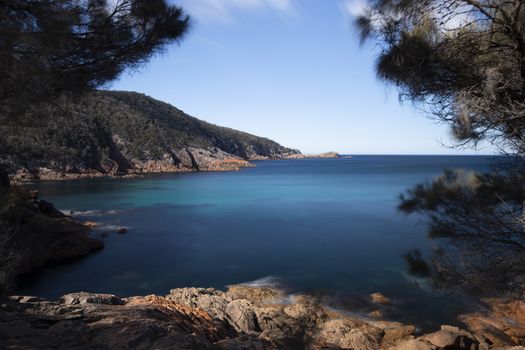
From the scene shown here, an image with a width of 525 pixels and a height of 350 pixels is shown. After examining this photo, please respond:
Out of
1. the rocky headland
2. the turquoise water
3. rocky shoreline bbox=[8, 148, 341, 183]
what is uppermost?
rocky shoreline bbox=[8, 148, 341, 183]

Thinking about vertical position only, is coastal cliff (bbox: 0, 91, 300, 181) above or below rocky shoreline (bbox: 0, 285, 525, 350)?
above

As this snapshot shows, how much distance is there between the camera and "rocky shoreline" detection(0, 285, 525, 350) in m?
5.52

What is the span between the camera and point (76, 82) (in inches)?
268

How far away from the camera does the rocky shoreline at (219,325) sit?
552 cm

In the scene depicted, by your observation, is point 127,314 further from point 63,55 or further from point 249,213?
point 249,213

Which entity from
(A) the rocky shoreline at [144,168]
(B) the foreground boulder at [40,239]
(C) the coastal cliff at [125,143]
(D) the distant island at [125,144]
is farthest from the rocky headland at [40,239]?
(A) the rocky shoreline at [144,168]

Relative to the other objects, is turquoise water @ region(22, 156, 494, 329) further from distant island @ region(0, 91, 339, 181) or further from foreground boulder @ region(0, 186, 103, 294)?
distant island @ region(0, 91, 339, 181)

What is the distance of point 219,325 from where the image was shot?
9.13 metres

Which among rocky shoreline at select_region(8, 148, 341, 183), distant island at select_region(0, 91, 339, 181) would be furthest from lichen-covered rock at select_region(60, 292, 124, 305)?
rocky shoreline at select_region(8, 148, 341, 183)

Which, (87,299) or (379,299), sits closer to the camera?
(87,299)

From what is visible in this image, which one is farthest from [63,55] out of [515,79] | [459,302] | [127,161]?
[127,161]

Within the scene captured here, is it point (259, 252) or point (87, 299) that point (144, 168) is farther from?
point (87, 299)

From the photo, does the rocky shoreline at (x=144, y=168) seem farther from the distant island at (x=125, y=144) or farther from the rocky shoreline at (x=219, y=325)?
the rocky shoreline at (x=219, y=325)

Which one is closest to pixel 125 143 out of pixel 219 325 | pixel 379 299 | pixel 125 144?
pixel 125 144
